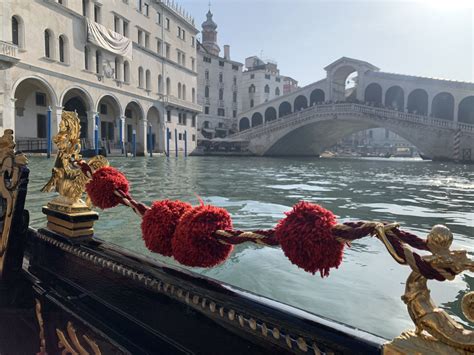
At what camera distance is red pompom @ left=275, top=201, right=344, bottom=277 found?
0.88 meters

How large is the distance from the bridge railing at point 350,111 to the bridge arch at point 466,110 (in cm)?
411

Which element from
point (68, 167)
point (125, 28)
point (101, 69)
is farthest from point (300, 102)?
point (68, 167)

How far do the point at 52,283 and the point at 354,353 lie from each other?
4.25 feet

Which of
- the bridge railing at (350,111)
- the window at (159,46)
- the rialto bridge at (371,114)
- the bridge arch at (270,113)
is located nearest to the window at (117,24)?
the window at (159,46)

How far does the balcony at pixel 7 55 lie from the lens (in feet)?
43.2

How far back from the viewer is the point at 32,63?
15781 mm

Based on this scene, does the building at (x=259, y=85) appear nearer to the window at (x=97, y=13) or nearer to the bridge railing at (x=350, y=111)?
the bridge railing at (x=350, y=111)

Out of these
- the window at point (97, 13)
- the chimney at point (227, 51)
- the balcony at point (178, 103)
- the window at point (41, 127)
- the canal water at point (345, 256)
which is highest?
the chimney at point (227, 51)

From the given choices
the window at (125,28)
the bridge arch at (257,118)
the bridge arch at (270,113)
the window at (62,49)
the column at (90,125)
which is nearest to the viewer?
the window at (62,49)

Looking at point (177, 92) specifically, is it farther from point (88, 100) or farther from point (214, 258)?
point (214, 258)

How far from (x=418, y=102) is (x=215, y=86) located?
21227 millimetres

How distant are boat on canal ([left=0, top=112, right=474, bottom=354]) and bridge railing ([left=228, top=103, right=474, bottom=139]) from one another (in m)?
22.8

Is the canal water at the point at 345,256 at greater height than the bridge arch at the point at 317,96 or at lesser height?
lesser

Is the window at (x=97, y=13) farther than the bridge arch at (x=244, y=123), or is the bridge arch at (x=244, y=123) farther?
the bridge arch at (x=244, y=123)
